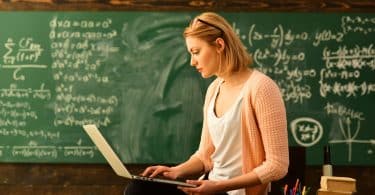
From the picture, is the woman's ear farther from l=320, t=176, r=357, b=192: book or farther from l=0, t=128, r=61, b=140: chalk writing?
l=0, t=128, r=61, b=140: chalk writing

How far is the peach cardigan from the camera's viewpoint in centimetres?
175

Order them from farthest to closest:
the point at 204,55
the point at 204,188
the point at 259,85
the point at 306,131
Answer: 1. the point at 306,131
2. the point at 204,55
3. the point at 259,85
4. the point at 204,188

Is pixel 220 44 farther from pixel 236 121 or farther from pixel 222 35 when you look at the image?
pixel 236 121

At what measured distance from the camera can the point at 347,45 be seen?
304cm

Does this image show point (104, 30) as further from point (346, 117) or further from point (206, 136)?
point (346, 117)

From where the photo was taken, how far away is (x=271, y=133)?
175 centimetres

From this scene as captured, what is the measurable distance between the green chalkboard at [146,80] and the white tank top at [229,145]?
1.18 metres

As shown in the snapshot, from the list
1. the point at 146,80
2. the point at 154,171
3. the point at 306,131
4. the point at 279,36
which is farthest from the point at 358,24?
the point at 154,171

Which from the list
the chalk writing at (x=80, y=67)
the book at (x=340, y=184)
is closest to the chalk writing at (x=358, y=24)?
the book at (x=340, y=184)

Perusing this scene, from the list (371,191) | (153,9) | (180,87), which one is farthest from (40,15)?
(371,191)

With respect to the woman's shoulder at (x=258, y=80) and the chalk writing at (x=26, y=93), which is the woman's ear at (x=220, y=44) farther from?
the chalk writing at (x=26, y=93)

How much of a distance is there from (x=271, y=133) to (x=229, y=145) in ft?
0.54

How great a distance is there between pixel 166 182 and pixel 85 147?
59.2 inches

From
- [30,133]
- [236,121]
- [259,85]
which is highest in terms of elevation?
[259,85]
